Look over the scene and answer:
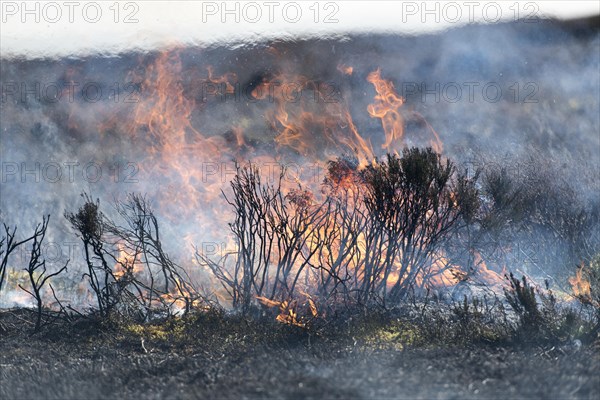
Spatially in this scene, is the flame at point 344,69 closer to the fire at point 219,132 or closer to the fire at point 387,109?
the fire at point 219,132

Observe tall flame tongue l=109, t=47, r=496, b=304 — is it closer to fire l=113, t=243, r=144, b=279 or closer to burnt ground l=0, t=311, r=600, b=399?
fire l=113, t=243, r=144, b=279

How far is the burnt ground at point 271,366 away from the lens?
6.68 m

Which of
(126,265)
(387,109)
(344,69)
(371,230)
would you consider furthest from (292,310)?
(344,69)

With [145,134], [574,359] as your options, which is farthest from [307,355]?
[145,134]

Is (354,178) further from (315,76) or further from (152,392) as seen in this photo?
(315,76)

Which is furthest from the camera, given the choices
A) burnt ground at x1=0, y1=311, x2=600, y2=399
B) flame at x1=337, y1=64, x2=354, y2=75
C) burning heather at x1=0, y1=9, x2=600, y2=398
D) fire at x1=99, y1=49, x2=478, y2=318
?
flame at x1=337, y1=64, x2=354, y2=75

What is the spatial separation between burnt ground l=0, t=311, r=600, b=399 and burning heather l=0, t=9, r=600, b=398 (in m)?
0.04

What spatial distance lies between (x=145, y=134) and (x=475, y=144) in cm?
727

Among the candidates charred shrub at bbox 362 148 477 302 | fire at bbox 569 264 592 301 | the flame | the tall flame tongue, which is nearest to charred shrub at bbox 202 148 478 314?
charred shrub at bbox 362 148 477 302

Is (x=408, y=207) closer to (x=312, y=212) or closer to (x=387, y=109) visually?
(x=312, y=212)

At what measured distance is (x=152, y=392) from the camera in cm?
696

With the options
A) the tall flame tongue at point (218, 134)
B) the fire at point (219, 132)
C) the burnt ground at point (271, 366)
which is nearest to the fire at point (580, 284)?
the burnt ground at point (271, 366)

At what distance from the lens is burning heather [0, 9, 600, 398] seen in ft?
27.1

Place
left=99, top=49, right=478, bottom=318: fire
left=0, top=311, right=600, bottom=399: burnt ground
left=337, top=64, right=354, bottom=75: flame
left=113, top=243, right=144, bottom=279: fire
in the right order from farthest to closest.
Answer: left=337, top=64, right=354, bottom=75: flame < left=99, top=49, right=478, bottom=318: fire < left=113, top=243, right=144, bottom=279: fire < left=0, top=311, right=600, bottom=399: burnt ground
